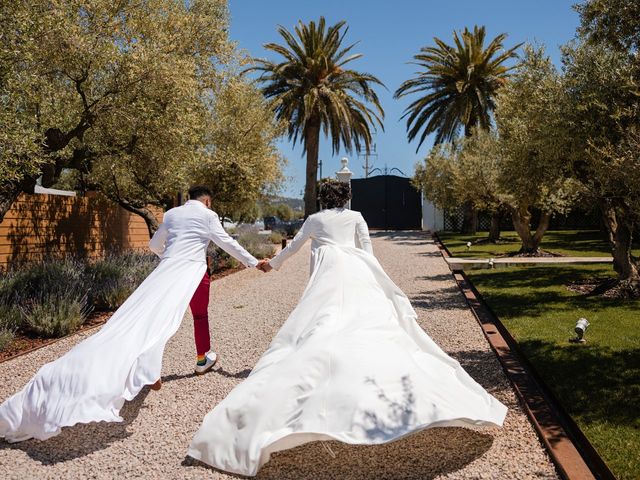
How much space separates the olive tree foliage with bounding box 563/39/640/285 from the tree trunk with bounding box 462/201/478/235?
2089cm

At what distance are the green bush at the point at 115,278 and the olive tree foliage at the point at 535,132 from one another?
7560mm

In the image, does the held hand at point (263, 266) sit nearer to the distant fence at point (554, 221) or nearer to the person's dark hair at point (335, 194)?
the person's dark hair at point (335, 194)

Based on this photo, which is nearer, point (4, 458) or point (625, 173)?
point (4, 458)

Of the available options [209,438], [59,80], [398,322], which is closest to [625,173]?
[398,322]

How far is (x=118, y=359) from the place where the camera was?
13.6 ft

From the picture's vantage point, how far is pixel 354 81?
2545cm

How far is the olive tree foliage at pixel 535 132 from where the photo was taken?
8878 millimetres

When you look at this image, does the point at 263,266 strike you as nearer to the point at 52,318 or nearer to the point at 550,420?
the point at 550,420

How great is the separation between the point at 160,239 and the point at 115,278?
5.61 meters

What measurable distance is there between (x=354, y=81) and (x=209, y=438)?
2355cm

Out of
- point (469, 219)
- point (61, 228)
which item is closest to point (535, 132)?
point (61, 228)

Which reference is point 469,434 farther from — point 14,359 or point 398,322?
point 14,359

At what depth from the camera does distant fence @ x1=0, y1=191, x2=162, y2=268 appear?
40.0 feet

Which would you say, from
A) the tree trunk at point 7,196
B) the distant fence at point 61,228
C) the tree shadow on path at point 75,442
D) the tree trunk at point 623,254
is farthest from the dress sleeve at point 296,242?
the distant fence at point 61,228
